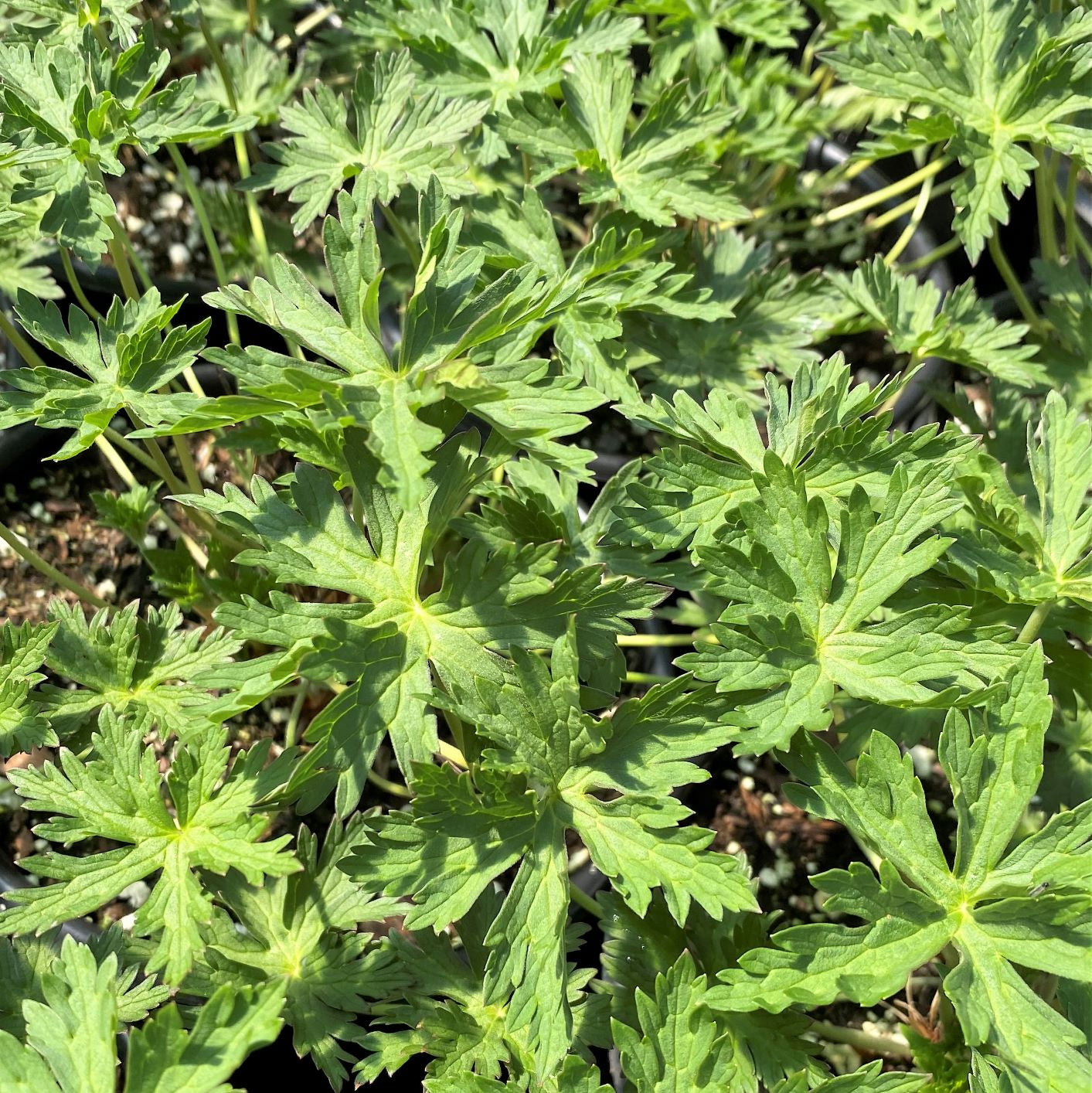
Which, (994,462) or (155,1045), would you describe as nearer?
(155,1045)

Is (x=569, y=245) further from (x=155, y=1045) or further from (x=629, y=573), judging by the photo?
(x=155, y=1045)

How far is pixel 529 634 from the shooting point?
119 centimetres

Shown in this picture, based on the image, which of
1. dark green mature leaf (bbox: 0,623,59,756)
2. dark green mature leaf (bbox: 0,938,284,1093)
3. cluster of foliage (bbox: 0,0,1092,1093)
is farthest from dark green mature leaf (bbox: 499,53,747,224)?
dark green mature leaf (bbox: 0,938,284,1093)

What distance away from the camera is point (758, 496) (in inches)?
51.8

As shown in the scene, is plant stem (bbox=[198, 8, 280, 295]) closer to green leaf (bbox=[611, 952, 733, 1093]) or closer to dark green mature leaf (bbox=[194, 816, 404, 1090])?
dark green mature leaf (bbox=[194, 816, 404, 1090])

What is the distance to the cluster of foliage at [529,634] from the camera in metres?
1.08

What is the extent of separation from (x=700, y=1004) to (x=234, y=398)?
0.82m

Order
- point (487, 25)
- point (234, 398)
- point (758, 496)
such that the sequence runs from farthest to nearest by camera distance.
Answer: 1. point (487, 25)
2. point (758, 496)
3. point (234, 398)

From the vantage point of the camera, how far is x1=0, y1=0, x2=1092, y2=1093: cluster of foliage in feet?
3.53

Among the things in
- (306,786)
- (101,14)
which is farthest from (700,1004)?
(101,14)

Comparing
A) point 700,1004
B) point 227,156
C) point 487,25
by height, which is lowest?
point 700,1004

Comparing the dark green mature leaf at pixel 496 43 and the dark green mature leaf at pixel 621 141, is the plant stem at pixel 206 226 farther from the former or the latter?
the dark green mature leaf at pixel 621 141

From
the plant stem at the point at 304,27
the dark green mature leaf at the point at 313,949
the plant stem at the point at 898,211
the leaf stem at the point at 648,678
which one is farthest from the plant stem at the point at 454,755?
the plant stem at the point at 304,27

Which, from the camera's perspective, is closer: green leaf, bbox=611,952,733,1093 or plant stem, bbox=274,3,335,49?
green leaf, bbox=611,952,733,1093
